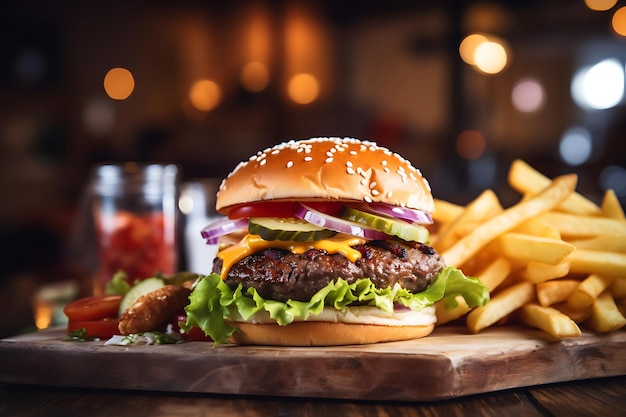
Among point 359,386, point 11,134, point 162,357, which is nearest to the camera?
point 359,386

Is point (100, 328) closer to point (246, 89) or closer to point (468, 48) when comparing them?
point (246, 89)

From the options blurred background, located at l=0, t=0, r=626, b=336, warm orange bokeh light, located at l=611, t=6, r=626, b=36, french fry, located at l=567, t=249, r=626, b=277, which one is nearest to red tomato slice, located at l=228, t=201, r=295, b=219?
french fry, located at l=567, t=249, r=626, b=277

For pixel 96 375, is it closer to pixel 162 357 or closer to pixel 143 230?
pixel 162 357

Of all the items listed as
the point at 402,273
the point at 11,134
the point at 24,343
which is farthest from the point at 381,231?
the point at 11,134

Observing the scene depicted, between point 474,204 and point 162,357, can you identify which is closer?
point 162,357

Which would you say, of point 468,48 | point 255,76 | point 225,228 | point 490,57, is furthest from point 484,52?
point 225,228

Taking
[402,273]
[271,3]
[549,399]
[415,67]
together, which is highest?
[271,3]

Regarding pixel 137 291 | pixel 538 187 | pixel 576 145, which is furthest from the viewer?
pixel 576 145
